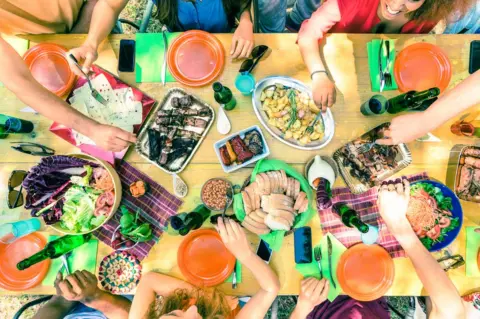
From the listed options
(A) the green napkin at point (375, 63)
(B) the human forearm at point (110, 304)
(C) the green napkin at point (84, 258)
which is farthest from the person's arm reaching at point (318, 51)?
(B) the human forearm at point (110, 304)

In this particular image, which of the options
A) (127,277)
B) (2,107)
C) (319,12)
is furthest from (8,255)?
(319,12)

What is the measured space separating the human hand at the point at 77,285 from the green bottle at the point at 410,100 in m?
1.69

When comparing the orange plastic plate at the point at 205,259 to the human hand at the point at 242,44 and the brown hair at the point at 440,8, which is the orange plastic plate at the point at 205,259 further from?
the brown hair at the point at 440,8

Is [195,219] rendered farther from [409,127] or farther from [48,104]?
[409,127]

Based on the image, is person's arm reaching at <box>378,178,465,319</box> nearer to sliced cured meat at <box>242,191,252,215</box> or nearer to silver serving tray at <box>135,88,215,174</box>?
sliced cured meat at <box>242,191,252,215</box>

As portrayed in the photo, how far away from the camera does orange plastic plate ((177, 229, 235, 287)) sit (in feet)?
5.34

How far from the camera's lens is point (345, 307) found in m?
1.93

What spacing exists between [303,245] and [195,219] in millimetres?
545

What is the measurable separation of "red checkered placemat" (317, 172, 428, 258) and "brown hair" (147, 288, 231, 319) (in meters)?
0.61

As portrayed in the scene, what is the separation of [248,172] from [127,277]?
79 cm

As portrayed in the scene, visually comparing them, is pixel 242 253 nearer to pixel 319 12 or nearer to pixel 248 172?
pixel 248 172

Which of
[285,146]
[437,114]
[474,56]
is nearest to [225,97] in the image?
[285,146]

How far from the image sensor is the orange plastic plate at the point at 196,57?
5.70ft

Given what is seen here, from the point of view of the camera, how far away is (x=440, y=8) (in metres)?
1.58
